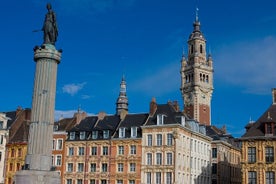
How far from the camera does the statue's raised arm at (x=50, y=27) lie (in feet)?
86.7

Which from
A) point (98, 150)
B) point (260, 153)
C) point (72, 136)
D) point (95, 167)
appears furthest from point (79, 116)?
point (260, 153)

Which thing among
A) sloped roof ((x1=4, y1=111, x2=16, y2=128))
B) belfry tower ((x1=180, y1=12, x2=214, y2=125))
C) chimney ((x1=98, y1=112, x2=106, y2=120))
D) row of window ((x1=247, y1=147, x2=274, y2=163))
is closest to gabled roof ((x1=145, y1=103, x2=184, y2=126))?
chimney ((x1=98, y1=112, x2=106, y2=120))

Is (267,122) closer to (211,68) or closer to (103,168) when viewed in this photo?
(103,168)

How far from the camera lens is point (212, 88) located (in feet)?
334

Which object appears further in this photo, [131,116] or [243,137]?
[131,116]

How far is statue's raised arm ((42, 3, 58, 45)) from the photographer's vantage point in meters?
26.4

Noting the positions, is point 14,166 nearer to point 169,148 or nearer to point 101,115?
point 101,115

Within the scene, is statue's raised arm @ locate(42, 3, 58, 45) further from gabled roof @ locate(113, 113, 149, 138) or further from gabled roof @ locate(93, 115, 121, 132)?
gabled roof @ locate(93, 115, 121, 132)

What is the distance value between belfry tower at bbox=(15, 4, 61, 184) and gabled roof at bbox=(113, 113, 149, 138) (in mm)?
33534

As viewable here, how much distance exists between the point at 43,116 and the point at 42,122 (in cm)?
35

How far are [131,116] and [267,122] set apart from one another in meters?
20.8

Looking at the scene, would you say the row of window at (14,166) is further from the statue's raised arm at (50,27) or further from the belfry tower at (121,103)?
the statue's raised arm at (50,27)

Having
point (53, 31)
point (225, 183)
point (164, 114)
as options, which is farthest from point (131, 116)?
point (53, 31)

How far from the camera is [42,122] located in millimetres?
24688
